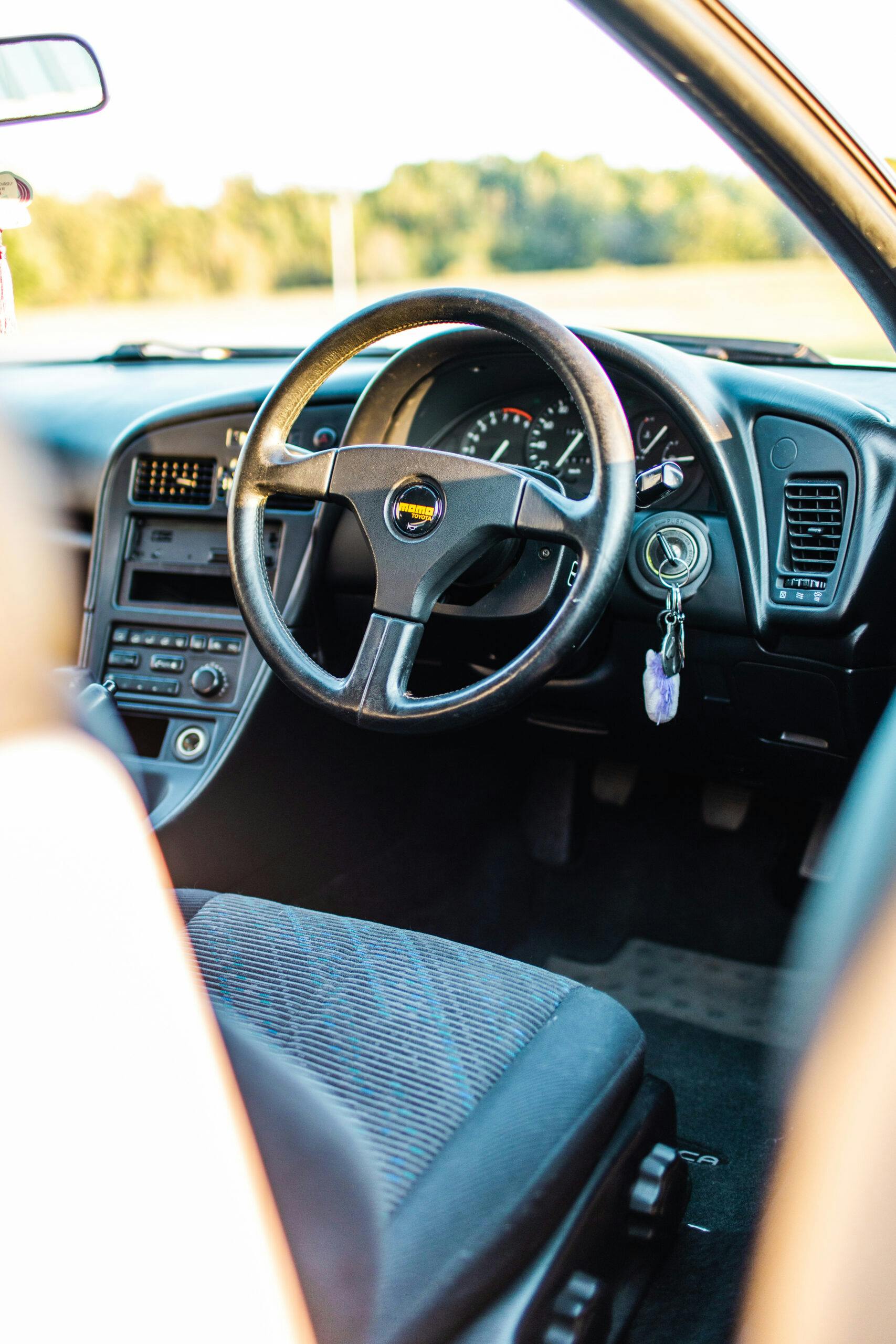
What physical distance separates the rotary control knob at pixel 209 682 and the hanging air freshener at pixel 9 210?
874 mm

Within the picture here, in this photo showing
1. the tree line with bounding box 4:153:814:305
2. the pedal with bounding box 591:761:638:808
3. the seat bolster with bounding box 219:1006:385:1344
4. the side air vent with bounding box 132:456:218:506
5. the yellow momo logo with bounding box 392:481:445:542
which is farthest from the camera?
the tree line with bounding box 4:153:814:305

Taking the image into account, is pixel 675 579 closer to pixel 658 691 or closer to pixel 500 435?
pixel 658 691

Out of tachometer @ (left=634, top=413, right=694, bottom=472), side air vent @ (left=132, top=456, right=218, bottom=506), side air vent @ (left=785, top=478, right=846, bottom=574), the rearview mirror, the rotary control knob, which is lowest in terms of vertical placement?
the rotary control knob

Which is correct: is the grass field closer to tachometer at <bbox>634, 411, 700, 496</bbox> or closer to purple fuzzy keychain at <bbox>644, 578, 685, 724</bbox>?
tachometer at <bbox>634, 411, 700, 496</bbox>

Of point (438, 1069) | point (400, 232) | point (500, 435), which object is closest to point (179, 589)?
point (500, 435)

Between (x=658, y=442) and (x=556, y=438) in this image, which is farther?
(x=556, y=438)

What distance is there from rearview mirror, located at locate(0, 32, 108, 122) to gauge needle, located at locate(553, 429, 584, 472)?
0.93 meters

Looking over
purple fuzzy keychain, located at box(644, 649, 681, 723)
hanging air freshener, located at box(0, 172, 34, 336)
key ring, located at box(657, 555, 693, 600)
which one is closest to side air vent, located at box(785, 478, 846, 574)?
key ring, located at box(657, 555, 693, 600)

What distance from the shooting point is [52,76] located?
Answer: 1.80 metres

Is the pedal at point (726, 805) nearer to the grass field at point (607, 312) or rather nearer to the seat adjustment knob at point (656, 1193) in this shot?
the grass field at point (607, 312)

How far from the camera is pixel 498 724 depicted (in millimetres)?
2465

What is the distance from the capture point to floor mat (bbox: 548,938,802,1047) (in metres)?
2.39

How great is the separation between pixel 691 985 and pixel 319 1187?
1735 mm

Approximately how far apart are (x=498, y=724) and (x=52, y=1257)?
1.77m
